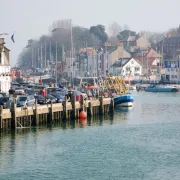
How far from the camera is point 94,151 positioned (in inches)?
2228

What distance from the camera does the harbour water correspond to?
48969 millimetres

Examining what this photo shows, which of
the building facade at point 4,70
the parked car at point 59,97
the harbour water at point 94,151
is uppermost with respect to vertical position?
the building facade at point 4,70

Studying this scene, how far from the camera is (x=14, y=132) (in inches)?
2559

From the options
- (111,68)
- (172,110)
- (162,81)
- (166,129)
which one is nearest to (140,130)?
(166,129)

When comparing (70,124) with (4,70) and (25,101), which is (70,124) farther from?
(4,70)

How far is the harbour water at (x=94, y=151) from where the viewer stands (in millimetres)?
48969

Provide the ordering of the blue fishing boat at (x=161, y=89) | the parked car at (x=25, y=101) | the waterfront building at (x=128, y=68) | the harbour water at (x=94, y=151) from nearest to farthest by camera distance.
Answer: the harbour water at (x=94, y=151) < the parked car at (x=25, y=101) < the blue fishing boat at (x=161, y=89) < the waterfront building at (x=128, y=68)

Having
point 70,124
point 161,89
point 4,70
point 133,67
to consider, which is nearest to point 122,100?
point 4,70

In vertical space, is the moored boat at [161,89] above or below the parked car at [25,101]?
below

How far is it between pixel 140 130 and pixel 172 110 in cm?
2559

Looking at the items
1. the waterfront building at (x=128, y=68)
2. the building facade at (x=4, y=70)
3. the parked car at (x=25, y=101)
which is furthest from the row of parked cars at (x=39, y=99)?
the waterfront building at (x=128, y=68)

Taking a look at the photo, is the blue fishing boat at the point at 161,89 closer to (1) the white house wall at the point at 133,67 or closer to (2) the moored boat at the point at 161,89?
(2) the moored boat at the point at 161,89

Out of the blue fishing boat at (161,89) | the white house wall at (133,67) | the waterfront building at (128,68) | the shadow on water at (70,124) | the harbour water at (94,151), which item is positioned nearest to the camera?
the harbour water at (94,151)

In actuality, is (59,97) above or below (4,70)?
below
